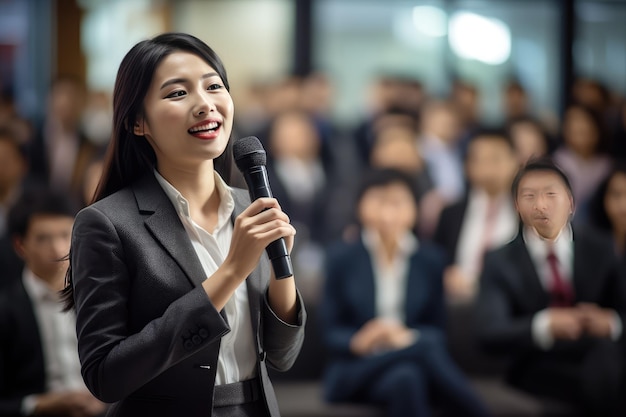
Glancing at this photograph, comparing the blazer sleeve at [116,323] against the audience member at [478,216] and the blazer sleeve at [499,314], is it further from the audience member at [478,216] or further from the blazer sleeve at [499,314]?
the audience member at [478,216]

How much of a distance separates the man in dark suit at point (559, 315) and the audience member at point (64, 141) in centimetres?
300

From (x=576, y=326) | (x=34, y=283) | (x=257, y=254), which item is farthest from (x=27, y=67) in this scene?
(x=257, y=254)

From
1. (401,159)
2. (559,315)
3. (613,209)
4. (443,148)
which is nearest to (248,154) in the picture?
(559,315)

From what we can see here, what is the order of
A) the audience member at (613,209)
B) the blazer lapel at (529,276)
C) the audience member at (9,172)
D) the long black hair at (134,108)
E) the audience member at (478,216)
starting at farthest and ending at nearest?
the audience member at (9,172) → the audience member at (478,216) → the audience member at (613,209) → the blazer lapel at (529,276) → the long black hair at (134,108)

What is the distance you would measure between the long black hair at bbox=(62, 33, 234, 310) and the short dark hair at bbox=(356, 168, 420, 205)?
170 centimetres

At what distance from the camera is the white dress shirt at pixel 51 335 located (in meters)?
2.16

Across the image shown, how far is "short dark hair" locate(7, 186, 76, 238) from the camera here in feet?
7.11

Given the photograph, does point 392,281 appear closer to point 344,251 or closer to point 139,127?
point 344,251

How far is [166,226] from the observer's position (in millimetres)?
1058

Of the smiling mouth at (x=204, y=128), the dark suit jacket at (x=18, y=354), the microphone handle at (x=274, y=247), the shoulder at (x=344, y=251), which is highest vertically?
the smiling mouth at (x=204, y=128)

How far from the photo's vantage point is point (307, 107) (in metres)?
5.68

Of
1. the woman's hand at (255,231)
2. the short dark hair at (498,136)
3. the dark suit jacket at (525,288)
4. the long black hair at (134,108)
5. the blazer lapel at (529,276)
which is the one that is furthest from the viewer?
the short dark hair at (498,136)

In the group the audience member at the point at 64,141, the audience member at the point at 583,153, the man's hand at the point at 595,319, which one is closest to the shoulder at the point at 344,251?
the audience member at the point at 583,153

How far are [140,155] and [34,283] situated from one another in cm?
122
